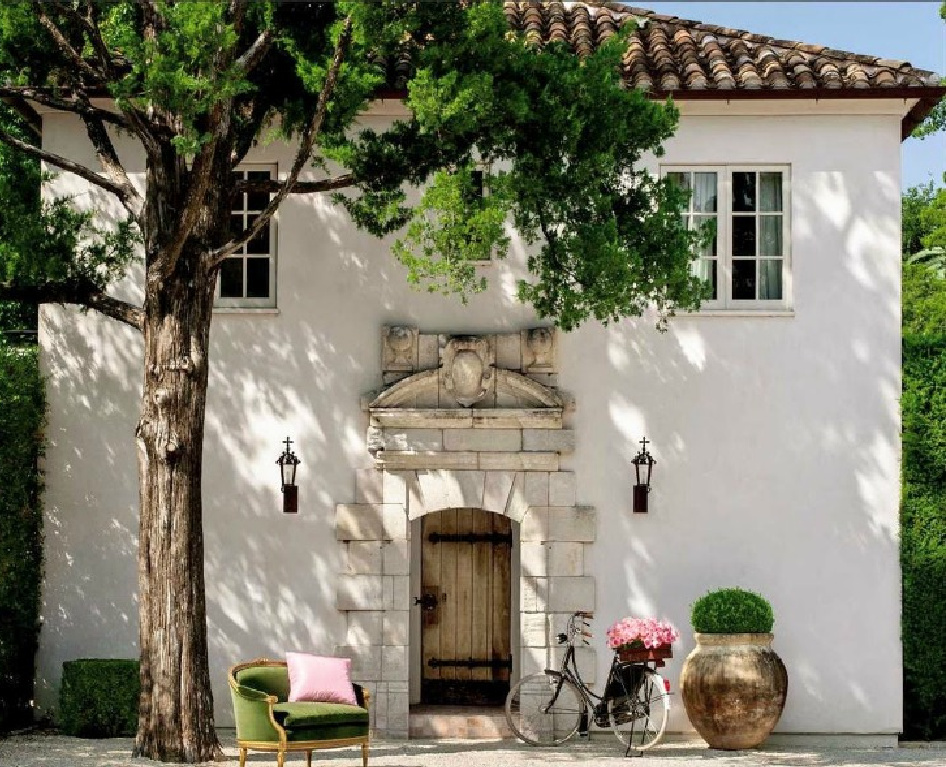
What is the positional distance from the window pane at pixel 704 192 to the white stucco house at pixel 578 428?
1.0 inches

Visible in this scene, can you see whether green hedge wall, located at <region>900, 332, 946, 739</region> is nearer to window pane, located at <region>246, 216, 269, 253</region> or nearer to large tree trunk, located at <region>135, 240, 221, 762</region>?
window pane, located at <region>246, 216, 269, 253</region>

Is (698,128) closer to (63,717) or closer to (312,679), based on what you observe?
(312,679)

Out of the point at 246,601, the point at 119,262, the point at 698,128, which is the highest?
the point at 698,128

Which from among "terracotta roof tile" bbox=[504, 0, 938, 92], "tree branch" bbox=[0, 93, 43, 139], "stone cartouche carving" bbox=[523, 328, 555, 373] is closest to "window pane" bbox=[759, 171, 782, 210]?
"terracotta roof tile" bbox=[504, 0, 938, 92]

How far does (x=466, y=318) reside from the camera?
1503cm

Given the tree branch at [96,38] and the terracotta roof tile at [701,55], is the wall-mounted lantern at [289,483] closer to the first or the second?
the tree branch at [96,38]

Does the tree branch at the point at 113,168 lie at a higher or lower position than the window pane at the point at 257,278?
higher

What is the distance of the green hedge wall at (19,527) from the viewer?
14.3 meters

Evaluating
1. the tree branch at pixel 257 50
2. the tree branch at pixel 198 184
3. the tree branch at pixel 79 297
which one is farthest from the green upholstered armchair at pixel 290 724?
the tree branch at pixel 257 50

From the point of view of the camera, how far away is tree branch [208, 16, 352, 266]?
11.8m

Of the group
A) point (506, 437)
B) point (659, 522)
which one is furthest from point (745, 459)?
point (506, 437)

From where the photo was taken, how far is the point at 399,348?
587 inches

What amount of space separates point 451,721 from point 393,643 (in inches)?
36.2

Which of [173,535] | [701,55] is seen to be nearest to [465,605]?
[173,535]
